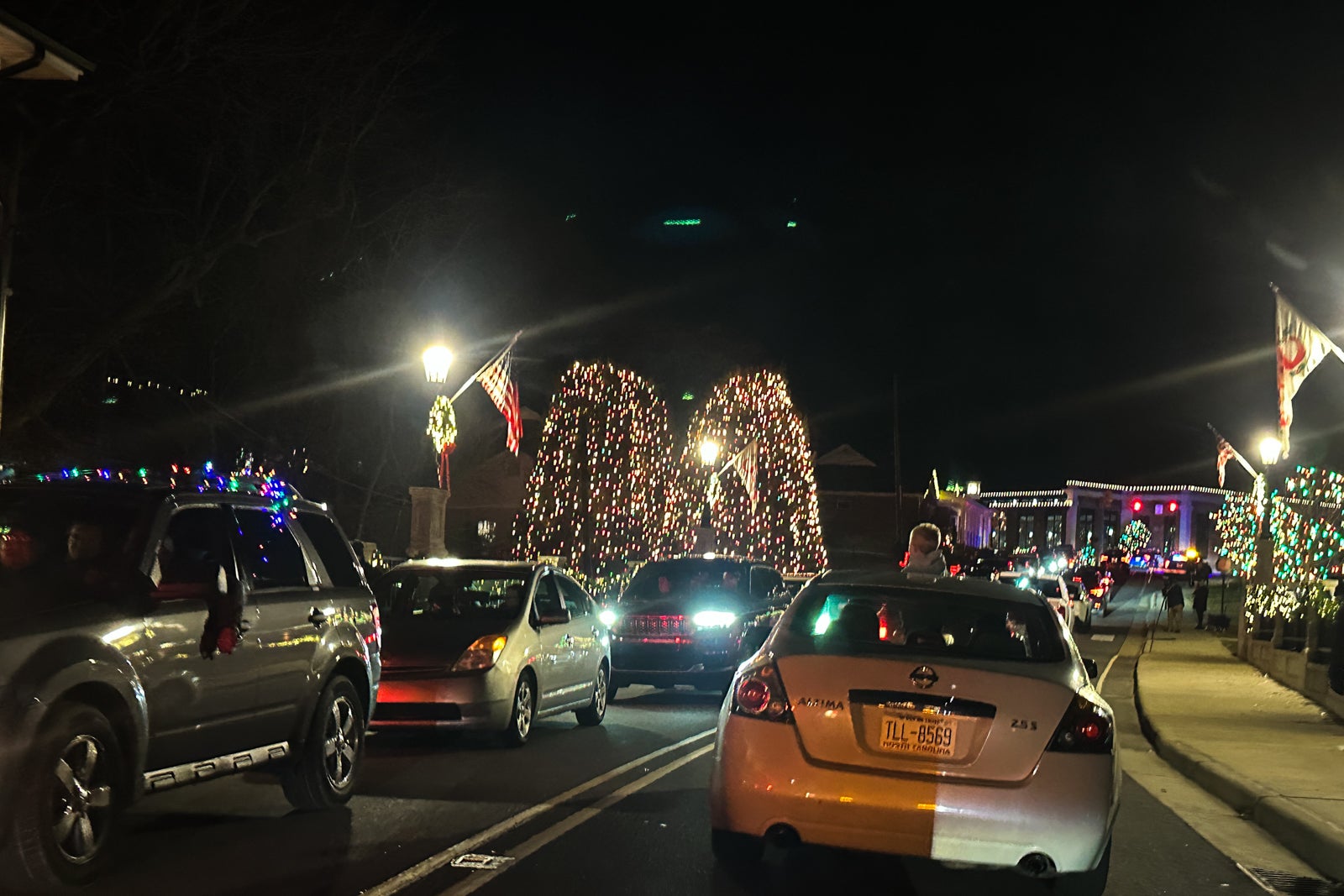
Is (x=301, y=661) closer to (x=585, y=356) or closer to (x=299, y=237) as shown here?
(x=299, y=237)

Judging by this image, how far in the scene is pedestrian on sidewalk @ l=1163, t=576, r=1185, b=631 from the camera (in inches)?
1497

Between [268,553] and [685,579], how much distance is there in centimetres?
1055

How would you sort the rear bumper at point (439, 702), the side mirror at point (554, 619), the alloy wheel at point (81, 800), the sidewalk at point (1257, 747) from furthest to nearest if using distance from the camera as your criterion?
the side mirror at point (554, 619), the rear bumper at point (439, 702), the sidewalk at point (1257, 747), the alloy wheel at point (81, 800)

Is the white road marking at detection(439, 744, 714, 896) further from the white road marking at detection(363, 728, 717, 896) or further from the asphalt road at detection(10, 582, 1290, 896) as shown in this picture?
the white road marking at detection(363, 728, 717, 896)

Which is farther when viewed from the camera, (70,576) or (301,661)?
(301,661)

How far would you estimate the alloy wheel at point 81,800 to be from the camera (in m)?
6.63

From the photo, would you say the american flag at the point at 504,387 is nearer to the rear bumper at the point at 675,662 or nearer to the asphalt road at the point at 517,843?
the rear bumper at the point at 675,662

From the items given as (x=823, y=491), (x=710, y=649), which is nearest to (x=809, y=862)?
(x=710, y=649)

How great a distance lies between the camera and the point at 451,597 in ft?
45.0

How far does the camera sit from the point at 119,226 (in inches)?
998

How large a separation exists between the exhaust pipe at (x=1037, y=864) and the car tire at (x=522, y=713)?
6248 mm

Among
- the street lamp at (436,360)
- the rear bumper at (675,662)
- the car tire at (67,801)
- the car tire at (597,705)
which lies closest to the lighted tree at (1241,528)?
the rear bumper at (675,662)

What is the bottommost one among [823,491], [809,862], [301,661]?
[809,862]

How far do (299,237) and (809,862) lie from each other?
2205 centimetres
